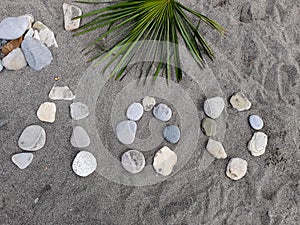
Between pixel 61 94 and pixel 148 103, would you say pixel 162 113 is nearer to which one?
pixel 148 103

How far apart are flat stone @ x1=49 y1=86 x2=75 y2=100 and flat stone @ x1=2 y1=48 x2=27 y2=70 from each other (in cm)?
15

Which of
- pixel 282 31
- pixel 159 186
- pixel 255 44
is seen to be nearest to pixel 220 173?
pixel 159 186

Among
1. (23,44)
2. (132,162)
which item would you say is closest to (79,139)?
(132,162)

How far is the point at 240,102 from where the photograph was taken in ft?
4.99

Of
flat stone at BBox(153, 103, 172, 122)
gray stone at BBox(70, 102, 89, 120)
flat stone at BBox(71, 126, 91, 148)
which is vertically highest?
flat stone at BBox(153, 103, 172, 122)

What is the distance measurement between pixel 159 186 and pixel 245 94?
0.47m

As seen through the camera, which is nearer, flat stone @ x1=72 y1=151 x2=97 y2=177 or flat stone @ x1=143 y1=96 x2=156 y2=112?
flat stone @ x1=72 y1=151 x2=97 y2=177

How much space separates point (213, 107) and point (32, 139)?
2.12ft

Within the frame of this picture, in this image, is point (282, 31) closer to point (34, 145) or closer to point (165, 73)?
point (165, 73)

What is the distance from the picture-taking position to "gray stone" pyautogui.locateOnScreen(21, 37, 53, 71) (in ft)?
4.84

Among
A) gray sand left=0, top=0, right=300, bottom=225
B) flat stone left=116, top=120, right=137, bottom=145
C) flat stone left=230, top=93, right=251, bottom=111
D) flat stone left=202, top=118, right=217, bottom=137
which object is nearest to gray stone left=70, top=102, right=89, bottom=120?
gray sand left=0, top=0, right=300, bottom=225

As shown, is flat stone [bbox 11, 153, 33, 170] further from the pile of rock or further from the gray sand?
the pile of rock

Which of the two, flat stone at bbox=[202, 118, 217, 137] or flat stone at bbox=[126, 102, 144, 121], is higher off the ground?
flat stone at bbox=[202, 118, 217, 137]

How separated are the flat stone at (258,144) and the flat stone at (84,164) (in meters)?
0.56
